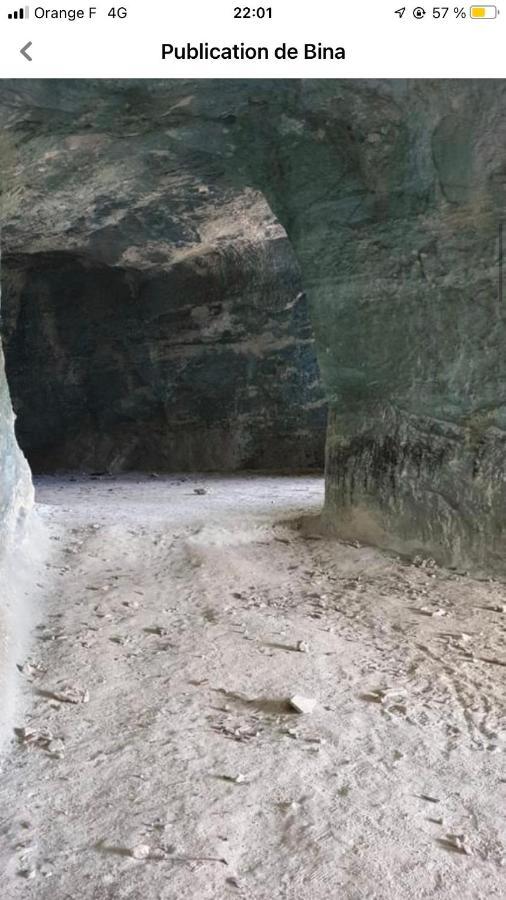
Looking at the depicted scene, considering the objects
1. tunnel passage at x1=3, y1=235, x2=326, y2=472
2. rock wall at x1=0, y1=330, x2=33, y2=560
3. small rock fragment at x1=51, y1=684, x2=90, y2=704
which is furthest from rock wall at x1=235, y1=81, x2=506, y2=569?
tunnel passage at x1=3, y1=235, x2=326, y2=472

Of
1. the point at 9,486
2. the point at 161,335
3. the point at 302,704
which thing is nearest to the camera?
the point at 302,704

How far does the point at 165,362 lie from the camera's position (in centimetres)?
1030

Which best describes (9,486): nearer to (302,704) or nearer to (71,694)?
(71,694)

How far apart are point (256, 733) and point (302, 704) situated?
8.5 inches

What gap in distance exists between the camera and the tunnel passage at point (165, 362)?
9586 millimetres

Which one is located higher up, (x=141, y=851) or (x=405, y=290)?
(x=405, y=290)

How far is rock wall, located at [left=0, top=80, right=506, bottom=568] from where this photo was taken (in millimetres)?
3816

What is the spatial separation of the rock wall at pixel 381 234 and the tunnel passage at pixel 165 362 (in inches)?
181
